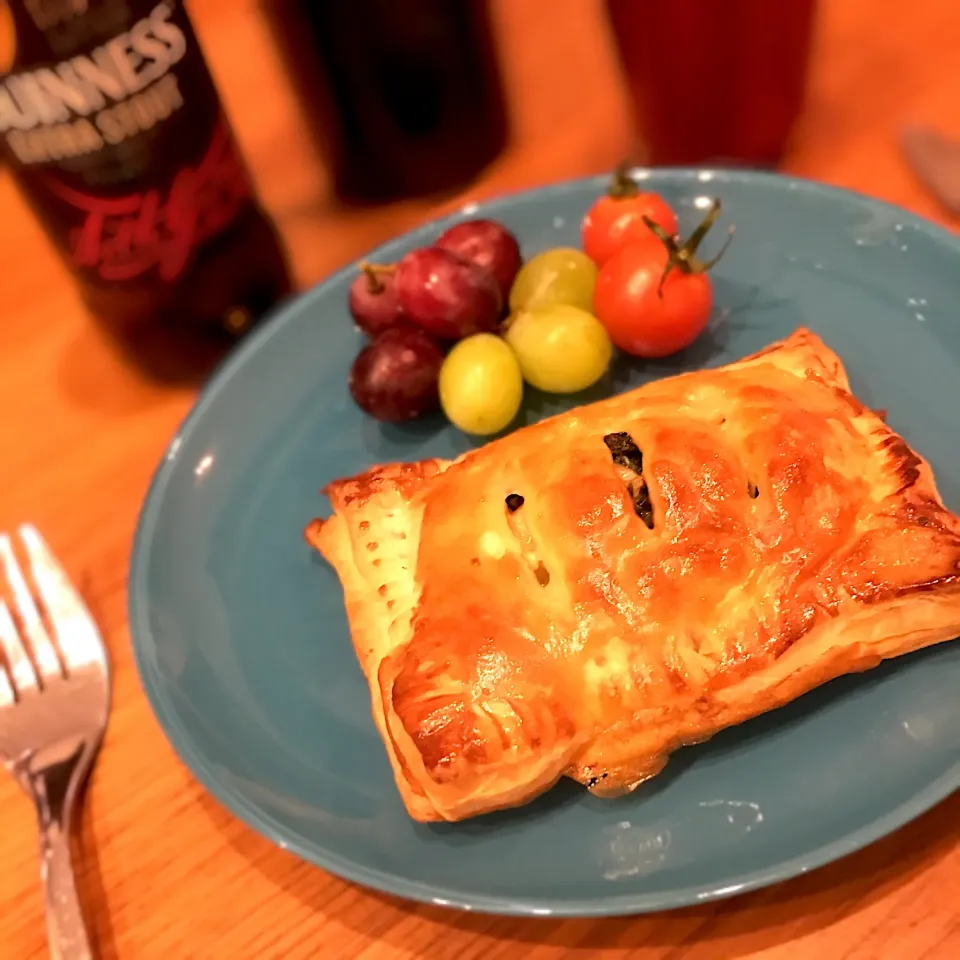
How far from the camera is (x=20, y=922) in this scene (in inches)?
32.2

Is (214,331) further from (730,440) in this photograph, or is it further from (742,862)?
(742,862)

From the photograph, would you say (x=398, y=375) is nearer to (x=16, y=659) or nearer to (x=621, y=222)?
(x=621, y=222)

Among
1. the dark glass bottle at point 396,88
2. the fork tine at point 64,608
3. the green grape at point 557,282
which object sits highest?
the dark glass bottle at point 396,88

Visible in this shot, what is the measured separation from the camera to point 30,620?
974 mm

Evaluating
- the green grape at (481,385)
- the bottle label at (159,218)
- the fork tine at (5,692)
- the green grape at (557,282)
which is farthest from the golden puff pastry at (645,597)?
the bottle label at (159,218)

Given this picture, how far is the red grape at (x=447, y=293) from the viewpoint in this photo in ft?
3.25

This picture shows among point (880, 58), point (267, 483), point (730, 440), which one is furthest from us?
point (880, 58)

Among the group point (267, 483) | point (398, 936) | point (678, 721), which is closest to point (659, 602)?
point (678, 721)

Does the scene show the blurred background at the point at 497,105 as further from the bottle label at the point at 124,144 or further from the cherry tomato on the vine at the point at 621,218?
the cherry tomato on the vine at the point at 621,218

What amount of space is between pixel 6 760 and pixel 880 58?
152cm

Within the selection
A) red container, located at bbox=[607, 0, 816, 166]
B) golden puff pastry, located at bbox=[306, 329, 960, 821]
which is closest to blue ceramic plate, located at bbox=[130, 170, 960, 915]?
golden puff pastry, located at bbox=[306, 329, 960, 821]

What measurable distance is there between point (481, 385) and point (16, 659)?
549 millimetres

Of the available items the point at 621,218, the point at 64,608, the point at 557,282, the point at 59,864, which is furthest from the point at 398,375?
the point at 59,864

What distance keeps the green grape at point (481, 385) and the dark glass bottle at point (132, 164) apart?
34cm
